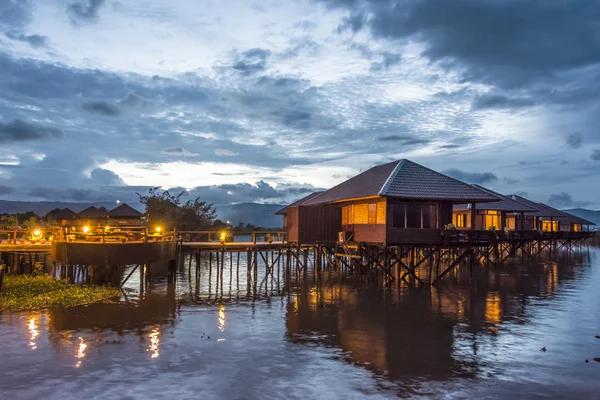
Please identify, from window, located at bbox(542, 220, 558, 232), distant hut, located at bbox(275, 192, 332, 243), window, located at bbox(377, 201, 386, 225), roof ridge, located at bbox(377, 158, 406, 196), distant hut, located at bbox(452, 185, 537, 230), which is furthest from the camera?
window, located at bbox(542, 220, 558, 232)

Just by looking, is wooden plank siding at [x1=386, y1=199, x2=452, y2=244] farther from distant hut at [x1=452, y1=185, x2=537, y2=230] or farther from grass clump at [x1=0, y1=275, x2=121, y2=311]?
distant hut at [x1=452, y1=185, x2=537, y2=230]

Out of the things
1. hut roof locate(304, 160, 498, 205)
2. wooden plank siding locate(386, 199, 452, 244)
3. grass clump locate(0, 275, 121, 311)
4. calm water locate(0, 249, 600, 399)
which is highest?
hut roof locate(304, 160, 498, 205)

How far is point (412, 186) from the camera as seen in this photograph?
86.1 ft

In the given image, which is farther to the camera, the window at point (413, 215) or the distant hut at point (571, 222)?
the distant hut at point (571, 222)

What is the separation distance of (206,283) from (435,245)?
44.1ft

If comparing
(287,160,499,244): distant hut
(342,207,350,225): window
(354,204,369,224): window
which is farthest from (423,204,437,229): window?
(342,207,350,225): window

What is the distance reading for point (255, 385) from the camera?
10.8 metres

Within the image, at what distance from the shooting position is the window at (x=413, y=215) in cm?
2638

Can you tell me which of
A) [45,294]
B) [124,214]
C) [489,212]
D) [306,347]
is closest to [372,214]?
[306,347]

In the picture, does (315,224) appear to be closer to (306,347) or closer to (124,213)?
(124,213)

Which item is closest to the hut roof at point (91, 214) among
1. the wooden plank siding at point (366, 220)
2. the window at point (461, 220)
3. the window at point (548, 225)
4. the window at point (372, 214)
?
the wooden plank siding at point (366, 220)

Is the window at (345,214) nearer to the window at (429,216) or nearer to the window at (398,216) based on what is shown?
the window at (398,216)

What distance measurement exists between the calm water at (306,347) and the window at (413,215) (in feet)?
14.0

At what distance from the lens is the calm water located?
1062 centimetres
